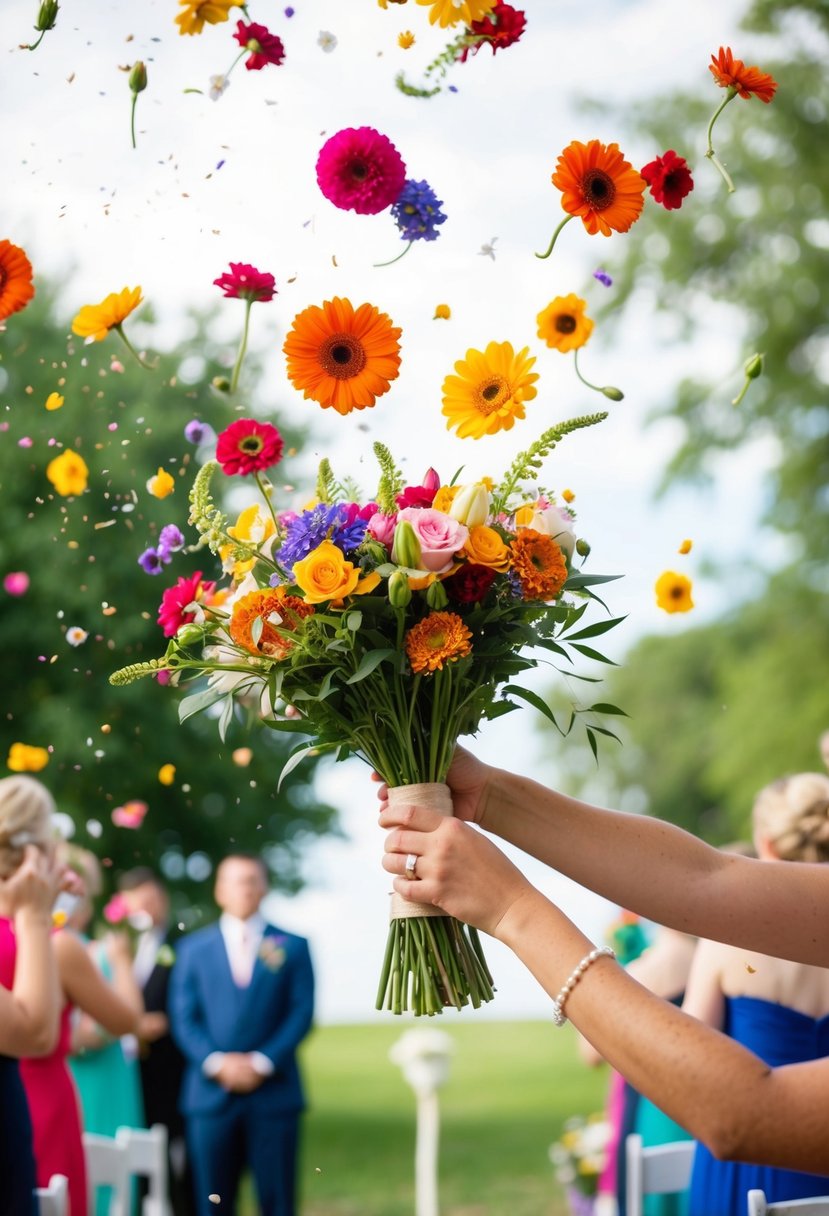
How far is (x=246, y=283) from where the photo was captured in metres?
2.19

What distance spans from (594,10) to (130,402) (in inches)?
431

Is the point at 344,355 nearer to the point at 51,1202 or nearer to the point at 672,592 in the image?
the point at 672,592

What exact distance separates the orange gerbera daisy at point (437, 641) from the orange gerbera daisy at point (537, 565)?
14cm

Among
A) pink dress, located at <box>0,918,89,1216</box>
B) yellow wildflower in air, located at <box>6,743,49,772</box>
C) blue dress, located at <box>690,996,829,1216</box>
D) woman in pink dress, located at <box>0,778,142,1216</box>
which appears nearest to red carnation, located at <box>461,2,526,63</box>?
yellow wildflower in air, located at <box>6,743,49,772</box>

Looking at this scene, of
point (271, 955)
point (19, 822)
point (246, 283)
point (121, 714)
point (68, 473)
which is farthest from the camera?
point (121, 714)

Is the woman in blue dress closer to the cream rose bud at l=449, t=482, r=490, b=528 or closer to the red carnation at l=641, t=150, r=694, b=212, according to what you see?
the cream rose bud at l=449, t=482, r=490, b=528

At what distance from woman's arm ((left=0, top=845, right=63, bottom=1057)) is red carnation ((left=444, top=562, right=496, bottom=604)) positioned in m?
1.61

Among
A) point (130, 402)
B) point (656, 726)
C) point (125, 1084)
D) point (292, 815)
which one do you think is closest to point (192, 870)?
point (292, 815)

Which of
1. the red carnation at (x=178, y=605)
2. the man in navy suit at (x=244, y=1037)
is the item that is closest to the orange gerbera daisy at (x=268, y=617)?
the red carnation at (x=178, y=605)

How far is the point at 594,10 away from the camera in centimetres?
1838

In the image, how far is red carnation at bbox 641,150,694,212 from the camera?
7.63 feet

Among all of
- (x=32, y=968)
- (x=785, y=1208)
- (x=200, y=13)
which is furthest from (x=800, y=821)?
Answer: (x=200, y=13)

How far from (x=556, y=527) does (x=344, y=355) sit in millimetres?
482

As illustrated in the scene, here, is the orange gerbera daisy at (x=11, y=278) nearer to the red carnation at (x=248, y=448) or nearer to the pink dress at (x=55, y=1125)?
the red carnation at (x=248, y=448)
